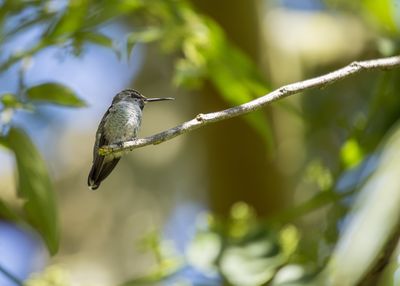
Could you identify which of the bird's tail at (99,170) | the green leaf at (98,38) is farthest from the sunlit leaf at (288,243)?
the green leaf at (98,38)

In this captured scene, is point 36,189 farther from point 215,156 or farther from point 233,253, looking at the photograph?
point 215,156

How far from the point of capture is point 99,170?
6.31 feet

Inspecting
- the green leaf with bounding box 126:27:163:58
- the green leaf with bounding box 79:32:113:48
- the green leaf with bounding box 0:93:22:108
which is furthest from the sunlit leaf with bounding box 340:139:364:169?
the green leaf with bounding box 0:93:22:108

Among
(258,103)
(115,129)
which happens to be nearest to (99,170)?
(115,129)

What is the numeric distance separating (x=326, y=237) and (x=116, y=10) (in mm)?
1094

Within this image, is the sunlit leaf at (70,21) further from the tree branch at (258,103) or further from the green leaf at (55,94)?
the tree branch at (258,103)

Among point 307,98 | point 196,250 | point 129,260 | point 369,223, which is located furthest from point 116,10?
point 129,260

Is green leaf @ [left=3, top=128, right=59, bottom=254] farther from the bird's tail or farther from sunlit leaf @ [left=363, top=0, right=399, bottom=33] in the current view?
sunlit leaf @ [left=363, top=0, right=399, bottom=33]

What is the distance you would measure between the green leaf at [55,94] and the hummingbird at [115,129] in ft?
0.40

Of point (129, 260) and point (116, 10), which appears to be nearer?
point (116, 10)

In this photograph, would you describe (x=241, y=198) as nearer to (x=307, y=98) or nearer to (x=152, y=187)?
(x=307, y=98)

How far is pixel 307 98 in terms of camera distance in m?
4.73

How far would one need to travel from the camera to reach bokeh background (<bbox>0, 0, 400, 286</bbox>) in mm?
2262

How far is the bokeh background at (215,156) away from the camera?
2262mm
